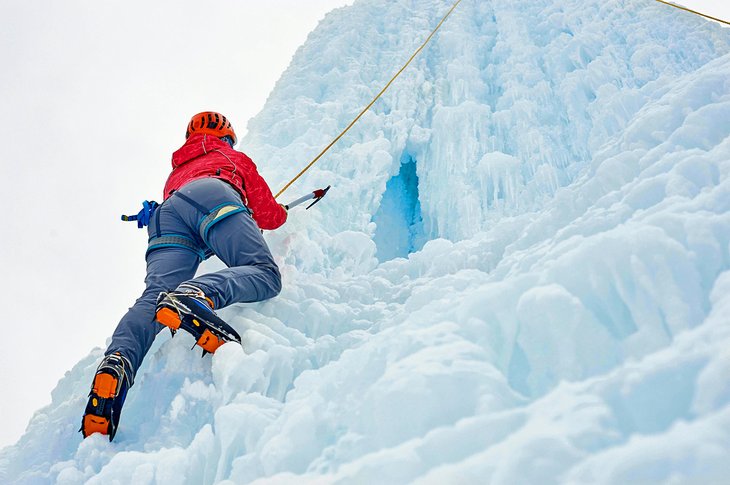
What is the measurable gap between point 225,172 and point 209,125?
0.56 metres

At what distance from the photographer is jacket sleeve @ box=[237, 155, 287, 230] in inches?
112

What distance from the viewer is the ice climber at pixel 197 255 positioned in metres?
1.92

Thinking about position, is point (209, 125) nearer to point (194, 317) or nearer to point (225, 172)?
point (225, 172)

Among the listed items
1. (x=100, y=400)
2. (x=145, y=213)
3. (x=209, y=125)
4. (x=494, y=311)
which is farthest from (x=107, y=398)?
(x=209, y=125)

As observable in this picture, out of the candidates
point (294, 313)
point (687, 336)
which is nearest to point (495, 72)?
point (294, 313)

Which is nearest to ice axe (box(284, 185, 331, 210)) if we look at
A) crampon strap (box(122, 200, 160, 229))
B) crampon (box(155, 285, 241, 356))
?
crampon strap (box(122, 200, 160, 229))

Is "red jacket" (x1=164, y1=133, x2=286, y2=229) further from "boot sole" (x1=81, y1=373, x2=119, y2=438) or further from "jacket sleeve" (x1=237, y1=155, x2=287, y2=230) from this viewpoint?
"boot sole" (x1=81, y1=373, x2=119, y2=438)

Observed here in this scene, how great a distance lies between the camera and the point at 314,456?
1451 mm

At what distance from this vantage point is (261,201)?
287 centimetres

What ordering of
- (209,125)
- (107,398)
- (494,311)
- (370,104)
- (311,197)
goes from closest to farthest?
(494,311) < (107,398) < (209,125) < (311,197) < (370,104)

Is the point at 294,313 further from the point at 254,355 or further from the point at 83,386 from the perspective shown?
the point at 83,386

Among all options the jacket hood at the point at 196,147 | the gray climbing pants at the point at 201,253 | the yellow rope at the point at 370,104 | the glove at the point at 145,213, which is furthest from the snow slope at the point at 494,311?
the jacket hood at the point at 196,147

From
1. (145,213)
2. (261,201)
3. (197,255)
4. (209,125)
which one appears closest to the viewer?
(197,255)

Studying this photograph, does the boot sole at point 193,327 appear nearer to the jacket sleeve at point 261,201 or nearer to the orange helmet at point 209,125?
the jacket sleeve at point 261,201
